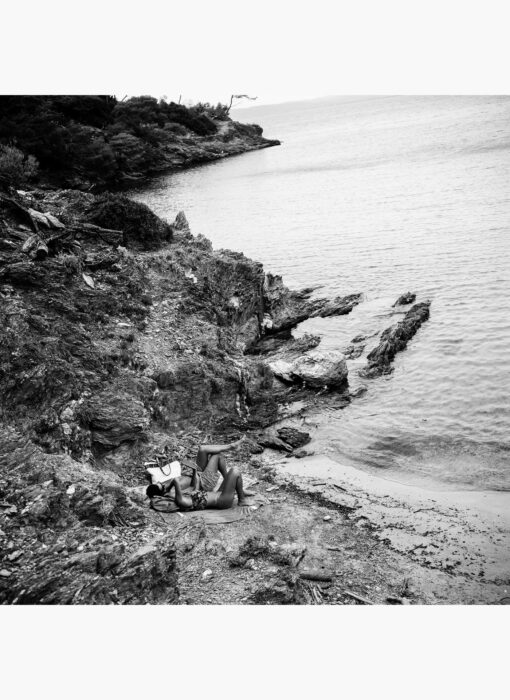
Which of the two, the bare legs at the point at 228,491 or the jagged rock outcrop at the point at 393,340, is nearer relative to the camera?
the bare legs at the point at 228,491

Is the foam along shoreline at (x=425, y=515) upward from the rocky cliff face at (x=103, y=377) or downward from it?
downward

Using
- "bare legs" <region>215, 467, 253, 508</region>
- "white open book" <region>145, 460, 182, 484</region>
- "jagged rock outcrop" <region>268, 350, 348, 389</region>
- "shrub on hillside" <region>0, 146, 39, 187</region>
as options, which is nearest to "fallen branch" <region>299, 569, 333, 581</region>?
"bare legs" <region>215, 467, 253, 508</region>

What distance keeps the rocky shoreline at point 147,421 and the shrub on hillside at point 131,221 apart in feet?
0.11

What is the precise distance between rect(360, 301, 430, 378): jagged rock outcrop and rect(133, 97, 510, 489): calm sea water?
273mm

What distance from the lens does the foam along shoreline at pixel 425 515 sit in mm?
7434

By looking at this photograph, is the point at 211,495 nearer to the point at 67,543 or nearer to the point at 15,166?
the point at 67,543

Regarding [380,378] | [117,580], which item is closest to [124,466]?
[117,580]

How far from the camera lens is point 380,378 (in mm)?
13344

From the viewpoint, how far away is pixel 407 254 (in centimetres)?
2127

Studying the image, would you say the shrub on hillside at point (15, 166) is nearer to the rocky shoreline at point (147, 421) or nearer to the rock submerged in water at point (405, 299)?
the rocky shoreline at point (147, 421)

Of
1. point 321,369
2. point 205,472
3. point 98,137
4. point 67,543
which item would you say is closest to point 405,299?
point 321,369

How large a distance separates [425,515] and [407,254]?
14466 mm

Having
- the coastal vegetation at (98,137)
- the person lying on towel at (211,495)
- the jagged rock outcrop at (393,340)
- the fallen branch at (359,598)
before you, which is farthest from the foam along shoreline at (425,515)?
the coastal vegetation at (98,137)

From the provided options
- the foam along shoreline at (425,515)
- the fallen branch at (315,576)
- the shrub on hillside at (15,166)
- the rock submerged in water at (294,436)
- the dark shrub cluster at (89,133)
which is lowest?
the foam along shoreline at (425,515)
